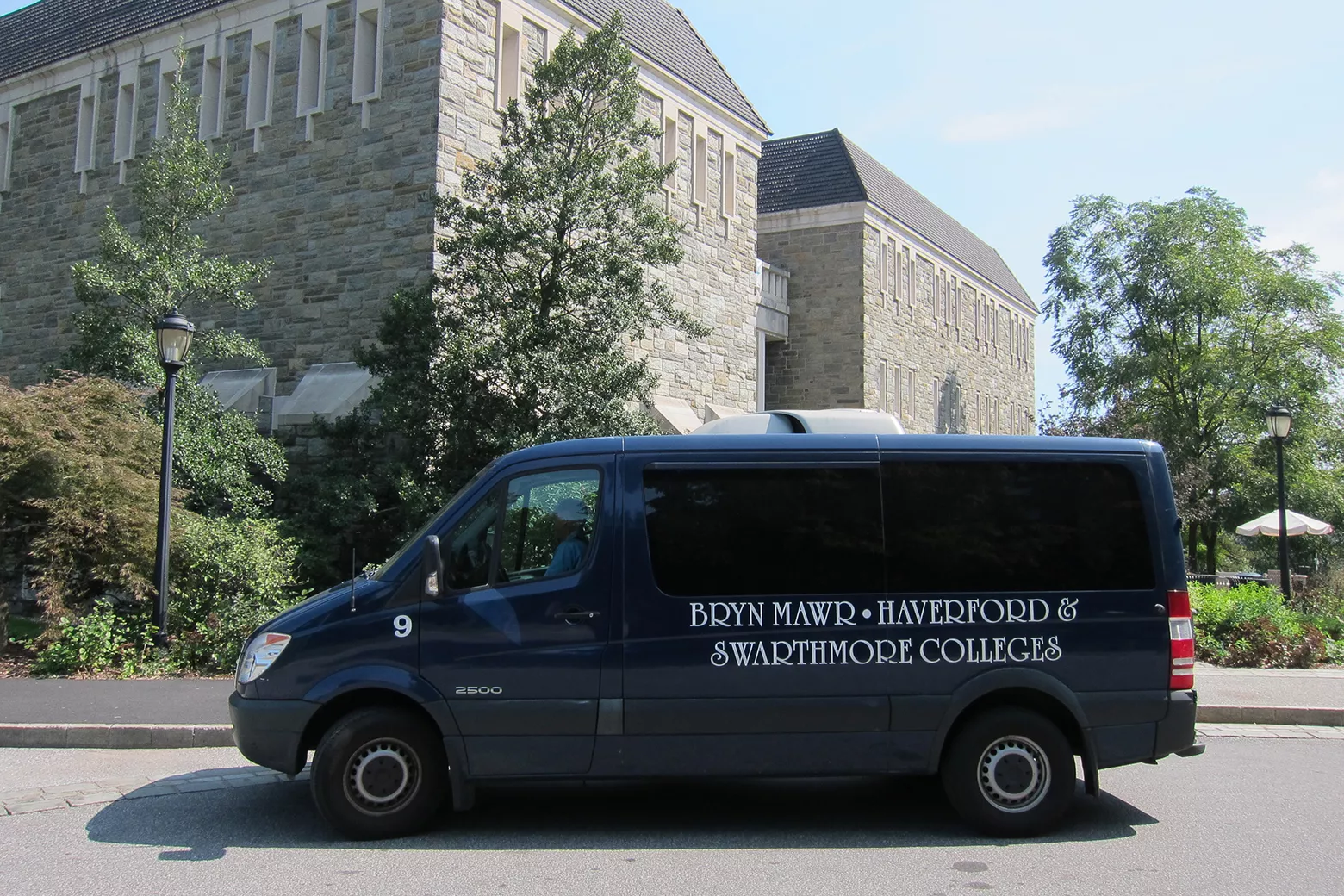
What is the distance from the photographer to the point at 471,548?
19.2 feet

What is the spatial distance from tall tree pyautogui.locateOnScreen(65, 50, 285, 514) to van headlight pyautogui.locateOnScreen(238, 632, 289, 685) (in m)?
9.08

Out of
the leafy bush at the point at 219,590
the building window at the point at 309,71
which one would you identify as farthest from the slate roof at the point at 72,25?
the leafy bush at the point at 219,590

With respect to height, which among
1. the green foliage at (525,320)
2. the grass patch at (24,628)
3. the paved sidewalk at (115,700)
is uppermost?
the green foliage at (525,320)

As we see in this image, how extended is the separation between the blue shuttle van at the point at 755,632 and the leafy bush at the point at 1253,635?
8.74 meters

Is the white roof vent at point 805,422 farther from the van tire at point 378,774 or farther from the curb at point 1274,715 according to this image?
Answer: the van tire at point 378,774

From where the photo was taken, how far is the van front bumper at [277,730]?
18.8ft

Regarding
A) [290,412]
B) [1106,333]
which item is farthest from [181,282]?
[1106,333]

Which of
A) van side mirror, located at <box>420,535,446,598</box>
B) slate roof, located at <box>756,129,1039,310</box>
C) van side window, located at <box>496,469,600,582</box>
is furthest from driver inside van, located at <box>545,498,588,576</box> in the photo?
slate roof, located at <box>756,129,1039,310</box>

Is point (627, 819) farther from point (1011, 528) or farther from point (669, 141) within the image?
point (669, 141)

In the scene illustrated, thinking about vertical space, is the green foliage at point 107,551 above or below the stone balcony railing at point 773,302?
below

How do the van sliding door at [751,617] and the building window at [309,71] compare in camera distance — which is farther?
the building window at [309,71]

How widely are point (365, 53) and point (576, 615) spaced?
14720 millimetres

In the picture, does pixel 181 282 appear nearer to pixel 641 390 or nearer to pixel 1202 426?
pixel 641 390

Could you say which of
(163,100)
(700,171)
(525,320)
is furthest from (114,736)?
(700,171)
